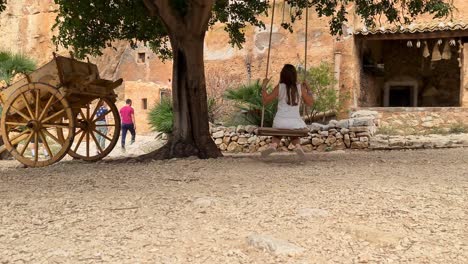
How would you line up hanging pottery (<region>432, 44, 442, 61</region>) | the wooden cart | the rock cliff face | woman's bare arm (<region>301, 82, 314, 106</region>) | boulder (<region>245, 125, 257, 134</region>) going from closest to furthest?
1. the wooden cart
2. woman's bare arm (<region>301, 82, 314, 106</region>)
3. boulder (<region>245, 125, 257, 134</region>)
4. hanging pottery (<region>432, 44, 442, 61</region>)
5. the rock cliff face

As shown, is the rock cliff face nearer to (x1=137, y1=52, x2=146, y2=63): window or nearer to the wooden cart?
(x1=137, y1=52, x2=146, y2=63): window

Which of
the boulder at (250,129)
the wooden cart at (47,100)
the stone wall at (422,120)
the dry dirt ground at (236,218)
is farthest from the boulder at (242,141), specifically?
the dry dirt ground at (236,218)

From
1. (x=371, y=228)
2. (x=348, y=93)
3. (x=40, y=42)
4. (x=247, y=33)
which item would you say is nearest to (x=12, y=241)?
(x=371, y=228)

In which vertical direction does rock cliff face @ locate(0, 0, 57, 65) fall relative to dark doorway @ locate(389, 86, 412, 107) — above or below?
above

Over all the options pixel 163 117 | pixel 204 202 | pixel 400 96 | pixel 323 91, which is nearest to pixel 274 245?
pixel 204 202

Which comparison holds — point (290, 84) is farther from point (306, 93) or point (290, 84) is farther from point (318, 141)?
point (318, 141)

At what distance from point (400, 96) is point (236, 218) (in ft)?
55.9

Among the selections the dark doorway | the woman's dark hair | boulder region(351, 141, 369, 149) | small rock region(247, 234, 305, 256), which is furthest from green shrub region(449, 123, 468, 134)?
small rock region(247, 234, 305, 256)

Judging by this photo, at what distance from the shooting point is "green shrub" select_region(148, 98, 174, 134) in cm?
1243

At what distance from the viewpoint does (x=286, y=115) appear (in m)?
6.24

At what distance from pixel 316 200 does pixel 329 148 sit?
8165 mm

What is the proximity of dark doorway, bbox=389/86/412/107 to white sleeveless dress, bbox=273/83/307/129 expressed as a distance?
13.3 metres

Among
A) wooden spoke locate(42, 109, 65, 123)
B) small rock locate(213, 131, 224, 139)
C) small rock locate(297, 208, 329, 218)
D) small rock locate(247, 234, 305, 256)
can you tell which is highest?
wooden spoke locate(42, 109, 65, 123)

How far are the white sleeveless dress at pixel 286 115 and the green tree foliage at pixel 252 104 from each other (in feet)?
17.4
